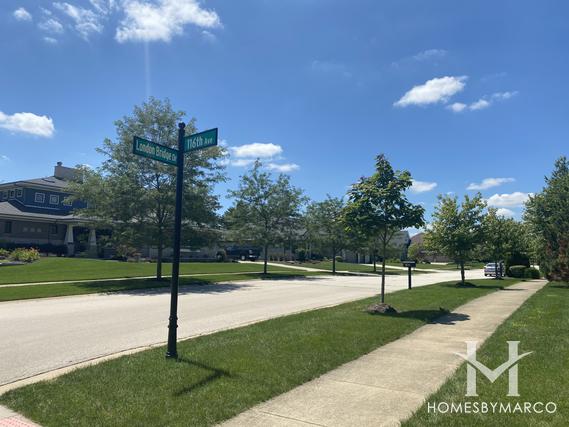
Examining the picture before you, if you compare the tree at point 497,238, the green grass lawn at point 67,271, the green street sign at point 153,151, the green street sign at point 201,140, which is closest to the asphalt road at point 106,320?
the green street sign at point 153,151

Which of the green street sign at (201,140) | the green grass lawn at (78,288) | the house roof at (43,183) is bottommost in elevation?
the green grass lawn at (78,288)

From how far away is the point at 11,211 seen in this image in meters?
38.8

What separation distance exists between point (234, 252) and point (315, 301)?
1766 inches

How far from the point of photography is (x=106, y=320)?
11602mm

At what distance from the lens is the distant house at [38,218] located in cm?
3881

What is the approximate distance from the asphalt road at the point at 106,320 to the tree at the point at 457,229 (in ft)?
30.3

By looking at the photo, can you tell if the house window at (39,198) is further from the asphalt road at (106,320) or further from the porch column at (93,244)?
the asphalt road at (106,320)

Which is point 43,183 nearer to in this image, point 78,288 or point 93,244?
point 93,244

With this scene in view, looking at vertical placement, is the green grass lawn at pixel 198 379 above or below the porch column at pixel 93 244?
below

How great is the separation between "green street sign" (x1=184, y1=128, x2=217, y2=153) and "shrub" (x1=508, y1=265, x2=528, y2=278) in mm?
35845

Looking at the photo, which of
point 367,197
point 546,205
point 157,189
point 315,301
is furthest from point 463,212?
point 157,189

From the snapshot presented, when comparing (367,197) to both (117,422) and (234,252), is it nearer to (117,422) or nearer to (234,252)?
(117,422)

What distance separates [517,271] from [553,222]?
34.6ft

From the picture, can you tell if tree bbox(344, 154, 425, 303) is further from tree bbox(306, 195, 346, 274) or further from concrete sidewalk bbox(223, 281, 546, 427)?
tree bbox(306, 195, 346, 274)
